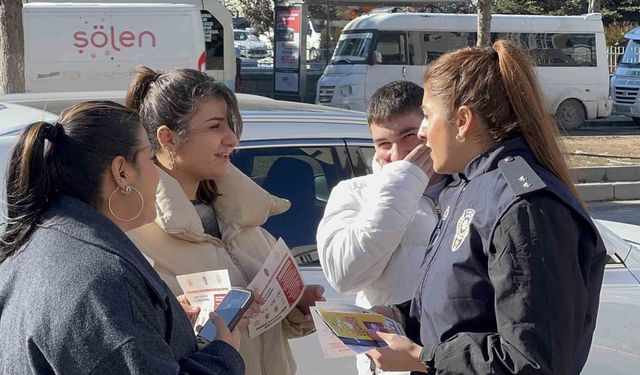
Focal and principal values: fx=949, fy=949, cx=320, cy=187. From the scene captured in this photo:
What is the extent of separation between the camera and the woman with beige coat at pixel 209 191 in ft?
8.73

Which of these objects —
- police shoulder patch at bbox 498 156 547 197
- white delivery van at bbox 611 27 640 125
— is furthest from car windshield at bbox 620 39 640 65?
police shoulder patch at bbox 498 156 547 197

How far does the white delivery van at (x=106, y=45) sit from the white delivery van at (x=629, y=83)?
10711 mm

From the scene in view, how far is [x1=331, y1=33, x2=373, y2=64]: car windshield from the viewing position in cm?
1938

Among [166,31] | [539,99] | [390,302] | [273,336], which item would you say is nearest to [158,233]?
[273,336]

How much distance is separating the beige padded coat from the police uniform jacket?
2.39ft

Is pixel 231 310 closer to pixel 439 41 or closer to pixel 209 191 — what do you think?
pixel 209 191

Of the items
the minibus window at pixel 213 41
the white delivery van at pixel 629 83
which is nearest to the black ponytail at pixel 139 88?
the minibus window at pixel 213 41

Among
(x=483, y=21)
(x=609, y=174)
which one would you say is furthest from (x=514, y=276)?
(x=483, y=21)

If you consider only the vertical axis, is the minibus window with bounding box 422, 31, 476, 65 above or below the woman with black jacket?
below

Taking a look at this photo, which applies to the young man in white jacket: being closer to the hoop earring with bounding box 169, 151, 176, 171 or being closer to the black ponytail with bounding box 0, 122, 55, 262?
the hoop earring with bounding box 169, 151, 176, 171

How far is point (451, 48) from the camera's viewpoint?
19531mm

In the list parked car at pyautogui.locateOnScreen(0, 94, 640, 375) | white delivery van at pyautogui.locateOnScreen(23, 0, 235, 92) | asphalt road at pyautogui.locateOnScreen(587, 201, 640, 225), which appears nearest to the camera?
parked car at pyautogui.locateOnScreen(0, 94, 640, 375)

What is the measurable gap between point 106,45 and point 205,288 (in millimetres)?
11219

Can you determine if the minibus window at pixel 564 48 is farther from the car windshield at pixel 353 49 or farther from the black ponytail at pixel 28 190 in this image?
the black ponytail at pixel 28 190
